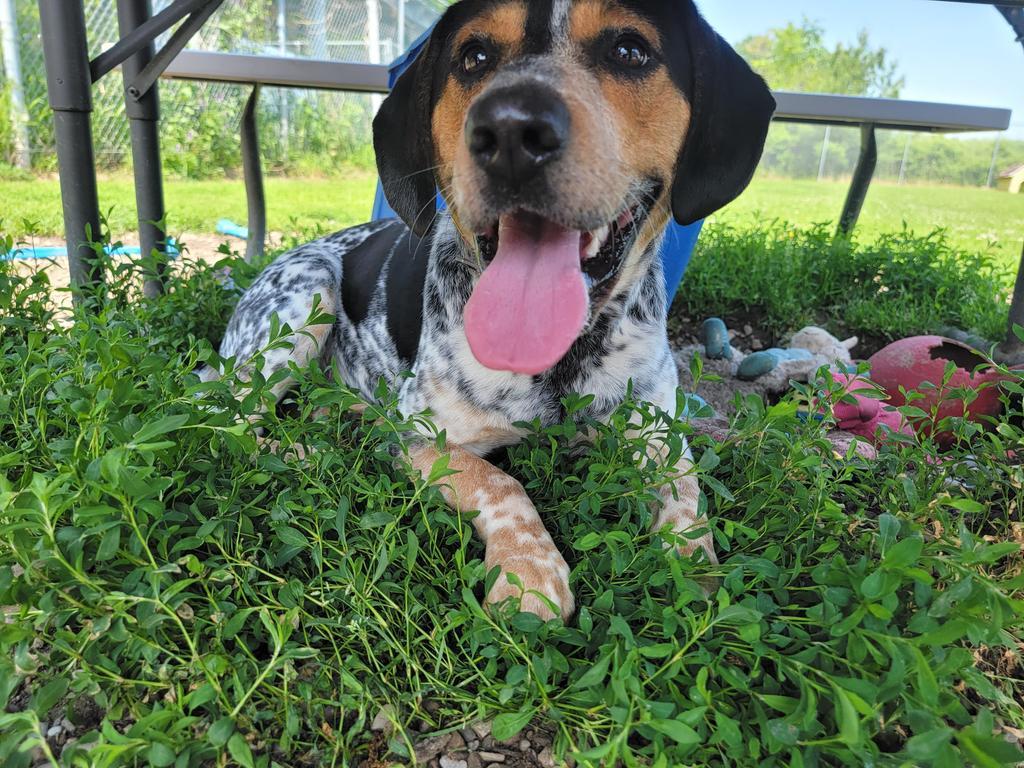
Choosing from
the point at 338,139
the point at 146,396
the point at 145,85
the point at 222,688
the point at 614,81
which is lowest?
the point at 338,139

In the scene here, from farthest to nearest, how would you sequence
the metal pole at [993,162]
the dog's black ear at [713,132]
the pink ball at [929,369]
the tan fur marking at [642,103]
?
the metal pole at [993,162]
the pink ball at [929,369]
the dog's black ear at [713,132]
the tan fur marking at [642,103]

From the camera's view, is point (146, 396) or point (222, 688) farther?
point (146, 396)

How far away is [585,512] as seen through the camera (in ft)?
6.00

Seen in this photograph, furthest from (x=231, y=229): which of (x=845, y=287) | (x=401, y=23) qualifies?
(x=401, y=23)

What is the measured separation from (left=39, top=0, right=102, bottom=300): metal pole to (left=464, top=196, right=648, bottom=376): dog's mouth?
1673mm

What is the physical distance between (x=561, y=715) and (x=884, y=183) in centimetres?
2592

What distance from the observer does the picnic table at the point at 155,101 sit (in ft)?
9.13

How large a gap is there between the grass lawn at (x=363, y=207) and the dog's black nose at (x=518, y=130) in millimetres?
3427

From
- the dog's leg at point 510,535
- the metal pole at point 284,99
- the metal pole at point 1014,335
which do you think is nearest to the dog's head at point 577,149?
the dog's leg at point 510,535

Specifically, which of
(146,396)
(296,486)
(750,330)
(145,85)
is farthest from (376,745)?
(750,330)

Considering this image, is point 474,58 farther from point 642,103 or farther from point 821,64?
point 821,64

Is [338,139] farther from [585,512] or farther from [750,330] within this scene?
[585,512]

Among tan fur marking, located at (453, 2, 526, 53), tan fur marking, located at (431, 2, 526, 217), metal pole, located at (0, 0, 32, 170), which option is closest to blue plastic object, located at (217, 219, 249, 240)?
metal pole, located at (0, 0, 32, 170)

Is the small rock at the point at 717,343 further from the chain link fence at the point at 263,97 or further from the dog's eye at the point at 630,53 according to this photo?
the chain link fence at the point at 263,97
